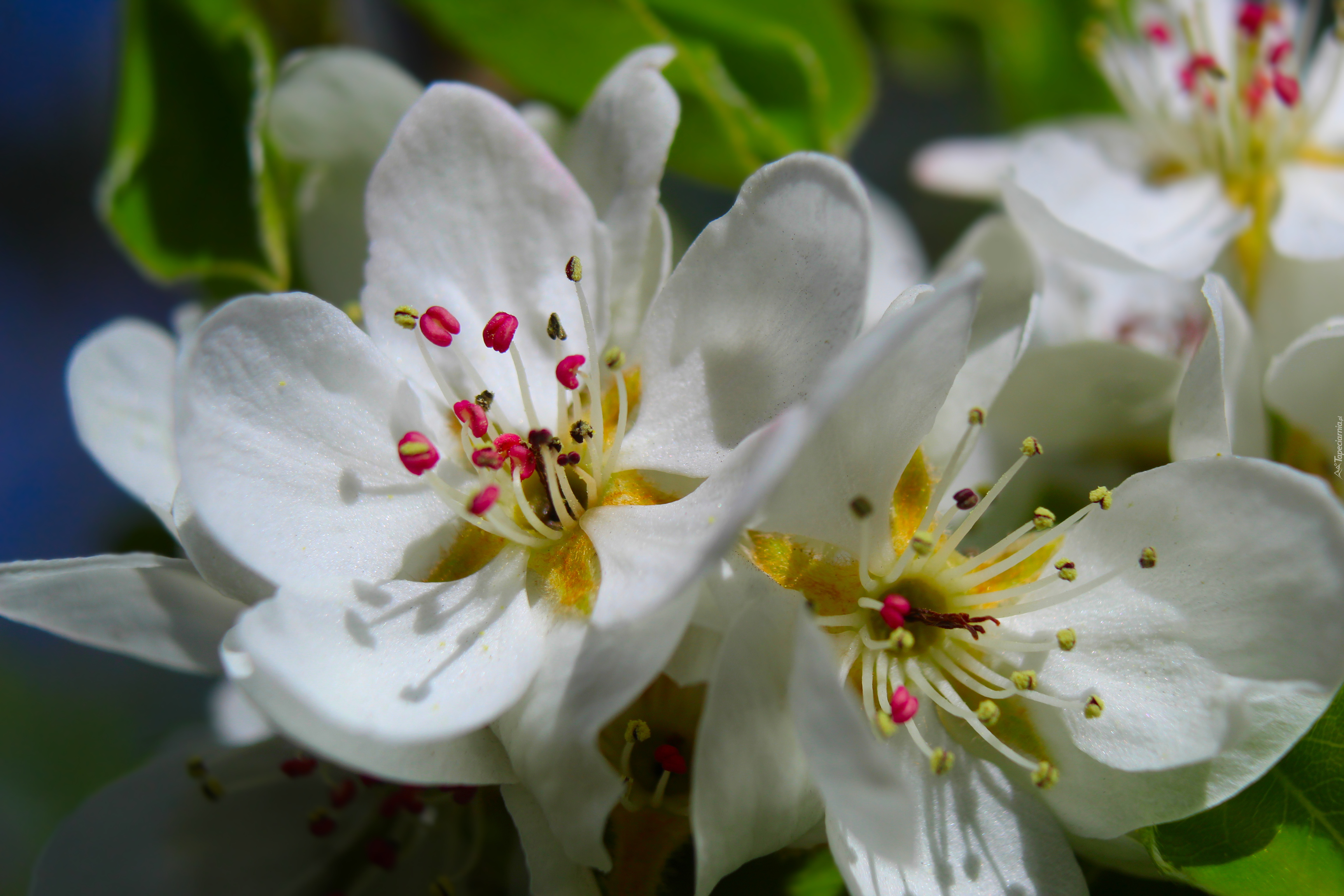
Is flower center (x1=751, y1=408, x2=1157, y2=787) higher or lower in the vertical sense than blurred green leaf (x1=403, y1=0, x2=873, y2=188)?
lower

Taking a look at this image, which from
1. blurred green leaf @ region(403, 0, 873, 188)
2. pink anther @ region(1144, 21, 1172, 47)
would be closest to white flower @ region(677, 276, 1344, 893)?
blurred green leaf @ region(403, 0, 873, 188)

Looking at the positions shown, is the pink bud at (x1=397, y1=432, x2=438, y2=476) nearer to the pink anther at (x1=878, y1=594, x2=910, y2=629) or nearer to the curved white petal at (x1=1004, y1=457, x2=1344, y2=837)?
the pink anther at (x1=878, y1=594, x2=910, y2=629)

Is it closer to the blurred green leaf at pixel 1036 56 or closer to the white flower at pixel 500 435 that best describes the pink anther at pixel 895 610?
the white flower at pixel 500 435

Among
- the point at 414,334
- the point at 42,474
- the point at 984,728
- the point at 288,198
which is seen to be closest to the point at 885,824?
the point at 984,728

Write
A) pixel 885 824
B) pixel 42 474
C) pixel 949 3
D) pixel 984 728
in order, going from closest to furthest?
pixel 885 824
pixel 984 728
pixel 949 3
pixel 42 474

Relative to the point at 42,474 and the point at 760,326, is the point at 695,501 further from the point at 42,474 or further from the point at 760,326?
the point at 42,474

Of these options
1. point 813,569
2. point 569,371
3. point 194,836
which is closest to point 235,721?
point 194,836

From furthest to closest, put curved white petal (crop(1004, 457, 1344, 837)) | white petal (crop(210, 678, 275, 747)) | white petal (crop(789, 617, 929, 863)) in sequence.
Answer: white petal (crop(210, 678, 275, 747)), curved white petal (crop(1004, 457, 1344, 837)), white petal (crop(789, 617, 929, 863))
